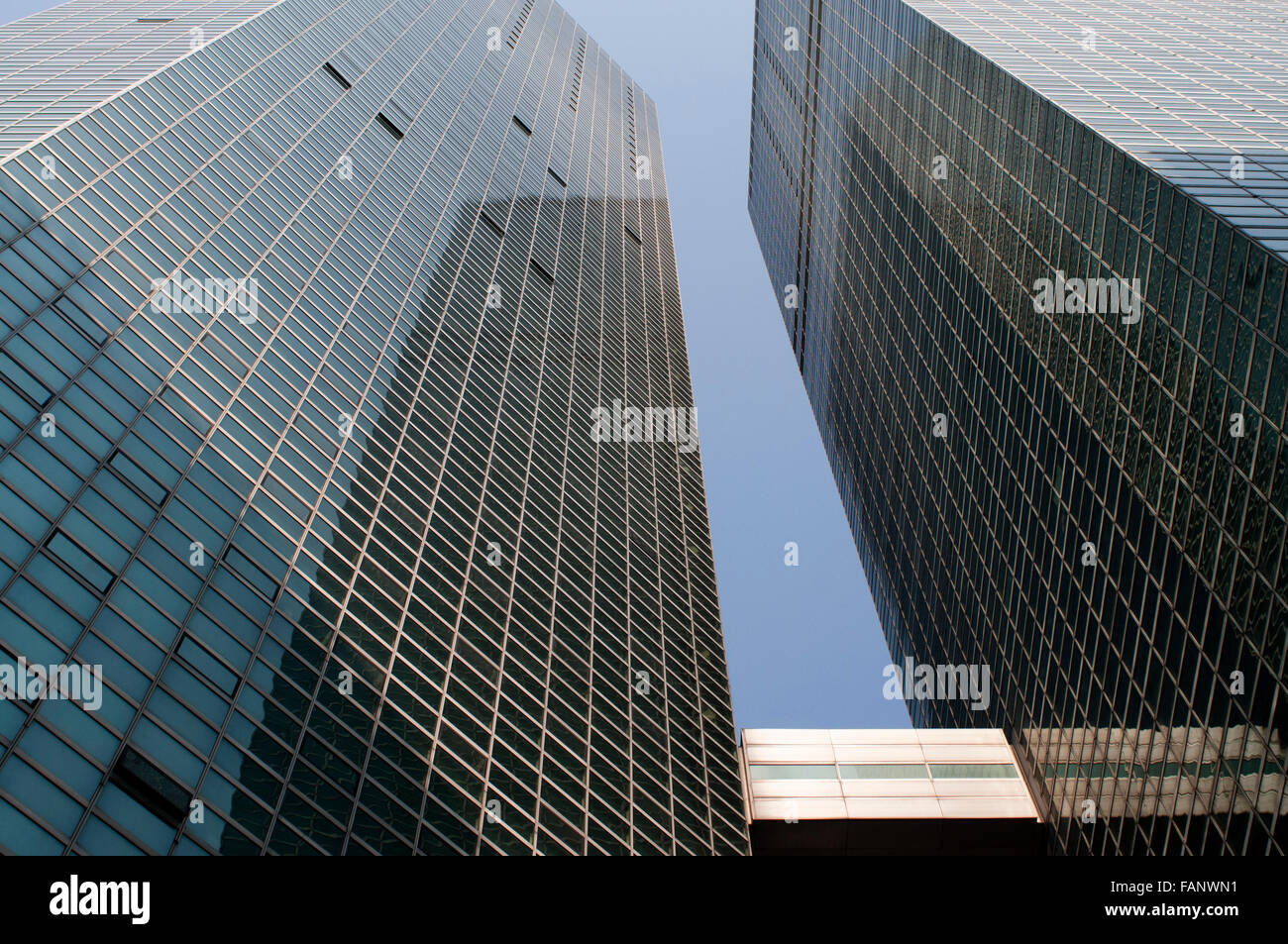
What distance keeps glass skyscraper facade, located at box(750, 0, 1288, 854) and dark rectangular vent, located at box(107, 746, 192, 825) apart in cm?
3446

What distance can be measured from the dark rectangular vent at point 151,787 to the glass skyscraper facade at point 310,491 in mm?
102

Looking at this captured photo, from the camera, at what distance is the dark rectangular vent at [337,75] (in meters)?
88.6

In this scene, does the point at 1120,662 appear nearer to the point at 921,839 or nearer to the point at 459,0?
the point at 921,839

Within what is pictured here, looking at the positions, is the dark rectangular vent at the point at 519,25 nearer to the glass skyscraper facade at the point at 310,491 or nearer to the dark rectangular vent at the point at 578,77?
the dark rectangular vent at the point at 578,77

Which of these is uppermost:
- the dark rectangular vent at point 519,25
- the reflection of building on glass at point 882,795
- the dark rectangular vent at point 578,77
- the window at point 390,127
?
the dark rectangular vent at point 519,25

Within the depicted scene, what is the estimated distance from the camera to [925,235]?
84.4m

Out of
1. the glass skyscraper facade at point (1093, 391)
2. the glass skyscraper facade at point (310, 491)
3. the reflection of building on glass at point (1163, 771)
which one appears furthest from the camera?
the glass skyscraper facade at point (1093, 391)

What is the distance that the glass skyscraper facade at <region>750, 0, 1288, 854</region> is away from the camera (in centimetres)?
4025

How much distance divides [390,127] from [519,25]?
265 ft

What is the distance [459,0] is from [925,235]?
84.4 meters

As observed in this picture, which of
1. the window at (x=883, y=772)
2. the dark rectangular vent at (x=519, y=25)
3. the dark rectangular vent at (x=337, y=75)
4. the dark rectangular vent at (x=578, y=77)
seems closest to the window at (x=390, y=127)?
the dark rectangular vent at (x=337, y=75)

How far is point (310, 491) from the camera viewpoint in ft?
154

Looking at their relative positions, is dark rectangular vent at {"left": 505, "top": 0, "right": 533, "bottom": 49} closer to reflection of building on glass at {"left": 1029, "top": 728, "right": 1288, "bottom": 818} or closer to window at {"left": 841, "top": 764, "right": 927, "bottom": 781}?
window at {"left": 841, "top": 764, "right": 927, "bottom": 781}
